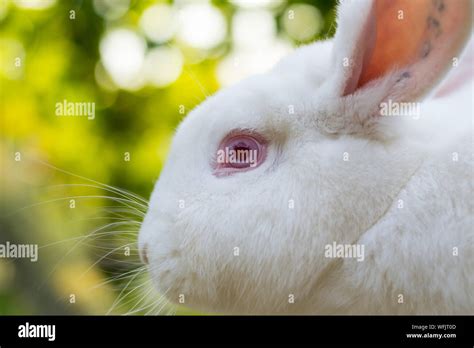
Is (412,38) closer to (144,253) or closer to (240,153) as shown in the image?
(240,153)

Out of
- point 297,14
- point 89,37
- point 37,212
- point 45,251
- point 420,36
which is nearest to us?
point 420,36

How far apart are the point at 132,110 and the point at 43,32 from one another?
0.51 metres

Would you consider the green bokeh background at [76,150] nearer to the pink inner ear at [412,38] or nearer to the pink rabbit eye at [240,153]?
the pink rabbit eye at [240,153]

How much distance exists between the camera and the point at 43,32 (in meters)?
2.79

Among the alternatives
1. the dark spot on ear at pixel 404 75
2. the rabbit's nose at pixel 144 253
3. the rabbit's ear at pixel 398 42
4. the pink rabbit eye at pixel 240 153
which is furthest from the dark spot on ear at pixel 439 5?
the rabbit's nose at pixel 144 253

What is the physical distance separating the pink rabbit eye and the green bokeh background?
12.3 inches

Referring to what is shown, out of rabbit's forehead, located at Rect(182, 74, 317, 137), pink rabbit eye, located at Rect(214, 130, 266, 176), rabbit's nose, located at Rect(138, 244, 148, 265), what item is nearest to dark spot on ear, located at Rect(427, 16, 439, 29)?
rabbit's forehead, located at Rect(182, 74, 317, 137)

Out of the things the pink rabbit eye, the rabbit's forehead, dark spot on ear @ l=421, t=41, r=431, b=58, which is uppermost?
dark spot on ear @ l=421, t=41, r=431, b=58

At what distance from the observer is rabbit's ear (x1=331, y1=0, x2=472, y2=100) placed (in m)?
1.29

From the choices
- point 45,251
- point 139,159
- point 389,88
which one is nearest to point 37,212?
point 45,251

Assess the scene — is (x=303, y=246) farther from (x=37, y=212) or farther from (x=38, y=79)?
(x=38, y=79)

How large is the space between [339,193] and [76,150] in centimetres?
165

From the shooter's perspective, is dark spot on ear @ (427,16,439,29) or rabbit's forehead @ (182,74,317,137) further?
rabbit's forehead @ (182,74,317,137)

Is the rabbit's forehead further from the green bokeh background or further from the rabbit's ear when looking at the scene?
the green bokeh background
